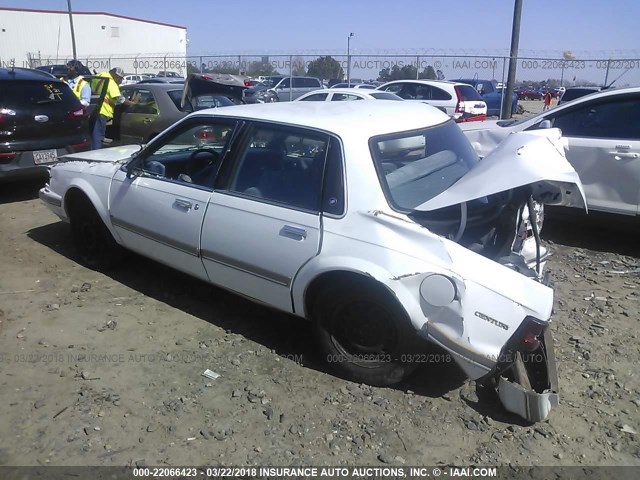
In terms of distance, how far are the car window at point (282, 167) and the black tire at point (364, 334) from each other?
585mm

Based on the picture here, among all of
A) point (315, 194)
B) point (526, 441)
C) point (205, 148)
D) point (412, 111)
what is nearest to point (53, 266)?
point (205, 148)

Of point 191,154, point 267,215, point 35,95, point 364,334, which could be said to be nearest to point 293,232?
point 267,215

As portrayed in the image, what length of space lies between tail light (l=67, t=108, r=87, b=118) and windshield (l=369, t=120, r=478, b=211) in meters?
5.83

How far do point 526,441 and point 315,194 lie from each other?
71.3 inches

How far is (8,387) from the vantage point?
10.7ft

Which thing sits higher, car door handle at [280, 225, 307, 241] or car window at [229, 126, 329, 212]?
car window at [229, 126, 329, 212]

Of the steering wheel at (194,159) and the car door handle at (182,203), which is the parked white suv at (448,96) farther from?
the car door handle at (182,203)

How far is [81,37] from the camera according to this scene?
57750 millimetres

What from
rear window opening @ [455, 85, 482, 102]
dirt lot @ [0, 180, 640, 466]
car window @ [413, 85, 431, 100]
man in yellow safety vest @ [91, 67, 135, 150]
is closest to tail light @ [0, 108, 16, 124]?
man in yellow safety vest @ [91, 67, 135, 150]

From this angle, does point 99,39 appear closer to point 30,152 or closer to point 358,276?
point 30,152

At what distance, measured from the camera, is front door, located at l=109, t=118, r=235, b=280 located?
12.6ft

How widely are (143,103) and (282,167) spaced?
694 cm

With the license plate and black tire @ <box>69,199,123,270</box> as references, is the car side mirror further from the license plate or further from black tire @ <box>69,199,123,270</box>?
the license plate

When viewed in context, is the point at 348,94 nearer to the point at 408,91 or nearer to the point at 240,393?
the point at 408,91
